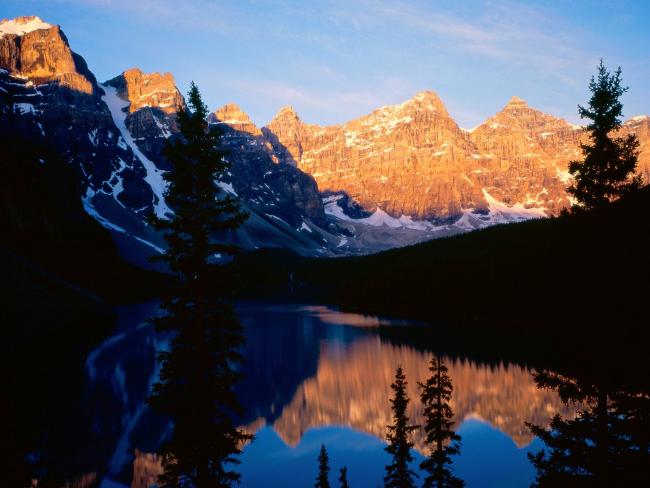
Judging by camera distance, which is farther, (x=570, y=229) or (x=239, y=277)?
(x=239, y=277)

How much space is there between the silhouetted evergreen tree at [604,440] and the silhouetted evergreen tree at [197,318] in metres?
8.93

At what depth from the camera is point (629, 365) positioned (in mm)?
12648

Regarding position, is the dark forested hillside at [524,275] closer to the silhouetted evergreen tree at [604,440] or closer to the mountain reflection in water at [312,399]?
the silhouetted evergreen tree at [604,440]

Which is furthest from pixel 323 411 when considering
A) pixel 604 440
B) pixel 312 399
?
pixel 604 440

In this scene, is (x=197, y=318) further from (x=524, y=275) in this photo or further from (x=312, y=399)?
(x=524, y=275)

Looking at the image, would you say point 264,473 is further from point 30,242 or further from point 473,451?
point 30,242

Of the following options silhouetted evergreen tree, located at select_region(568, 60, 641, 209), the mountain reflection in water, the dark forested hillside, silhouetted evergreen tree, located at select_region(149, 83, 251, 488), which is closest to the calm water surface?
the mountain reflection in water

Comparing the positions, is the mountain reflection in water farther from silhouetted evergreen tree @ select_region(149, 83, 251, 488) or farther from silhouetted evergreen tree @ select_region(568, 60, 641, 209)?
silhouetted evergreen tree @ select_region(568, 60, 641, 209)

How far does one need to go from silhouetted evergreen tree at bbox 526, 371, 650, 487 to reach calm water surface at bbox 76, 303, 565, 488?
20768 mm

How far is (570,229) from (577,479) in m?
6.38

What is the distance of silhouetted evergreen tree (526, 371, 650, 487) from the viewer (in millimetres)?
12297

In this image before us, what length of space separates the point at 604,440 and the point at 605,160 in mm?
7277

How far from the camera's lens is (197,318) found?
1705 centimetres

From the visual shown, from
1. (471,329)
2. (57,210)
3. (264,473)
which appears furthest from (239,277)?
(57,210)
